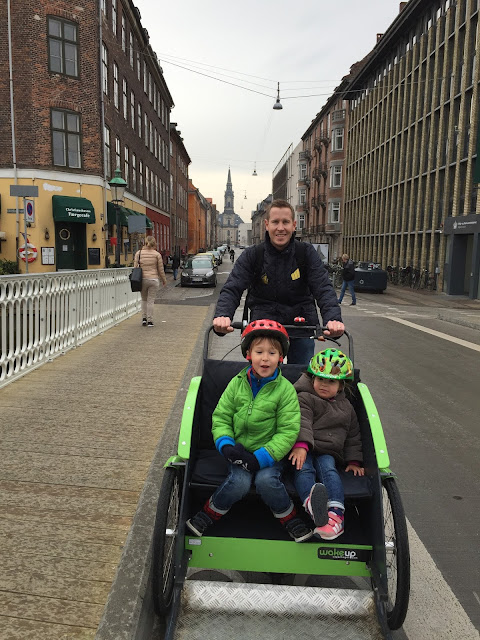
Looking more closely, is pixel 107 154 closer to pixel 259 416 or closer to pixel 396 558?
pixel 259 416

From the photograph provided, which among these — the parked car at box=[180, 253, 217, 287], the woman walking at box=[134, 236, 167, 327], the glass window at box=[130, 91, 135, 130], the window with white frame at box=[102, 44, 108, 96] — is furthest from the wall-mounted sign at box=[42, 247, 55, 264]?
the glass window at box=[130, 91, 135, 130]

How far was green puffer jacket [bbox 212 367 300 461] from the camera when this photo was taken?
2656 millimetres

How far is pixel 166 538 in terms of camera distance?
2404mm

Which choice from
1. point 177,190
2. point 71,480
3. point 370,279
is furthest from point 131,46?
point 71,480

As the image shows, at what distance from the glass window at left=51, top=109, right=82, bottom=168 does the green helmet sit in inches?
887

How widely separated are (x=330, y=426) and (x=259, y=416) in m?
0.42

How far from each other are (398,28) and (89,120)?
22342mm

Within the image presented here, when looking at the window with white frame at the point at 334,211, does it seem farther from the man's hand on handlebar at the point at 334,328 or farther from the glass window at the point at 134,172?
the man's hand on handlebar at the point at 334,328

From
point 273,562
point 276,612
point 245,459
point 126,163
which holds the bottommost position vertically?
point 276,612

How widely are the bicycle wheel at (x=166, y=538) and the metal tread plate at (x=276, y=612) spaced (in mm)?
95

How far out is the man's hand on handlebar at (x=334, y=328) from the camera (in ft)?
10.7

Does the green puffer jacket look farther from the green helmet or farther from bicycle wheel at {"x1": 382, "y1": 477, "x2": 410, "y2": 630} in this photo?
bicycle wheel at {"x1": 382, "y1": 477, "x2": 410, "y2": 630}

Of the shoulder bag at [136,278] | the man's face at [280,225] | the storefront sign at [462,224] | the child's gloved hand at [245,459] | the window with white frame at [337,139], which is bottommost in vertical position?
the child's gloved hand at [245,459]

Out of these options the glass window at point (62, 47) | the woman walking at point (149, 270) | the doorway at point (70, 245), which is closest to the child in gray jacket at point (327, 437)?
the woman walking at point (149, 270)
